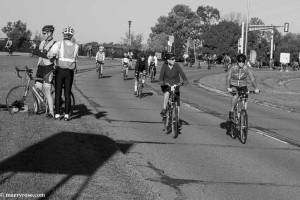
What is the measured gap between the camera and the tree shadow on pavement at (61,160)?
6.27m

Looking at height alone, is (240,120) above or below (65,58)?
below

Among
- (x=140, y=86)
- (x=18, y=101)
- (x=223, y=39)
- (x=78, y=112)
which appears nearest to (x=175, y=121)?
(x=78, y=112)

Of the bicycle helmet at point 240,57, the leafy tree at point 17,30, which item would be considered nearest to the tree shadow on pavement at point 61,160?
the bicycle helmet at point 240,57

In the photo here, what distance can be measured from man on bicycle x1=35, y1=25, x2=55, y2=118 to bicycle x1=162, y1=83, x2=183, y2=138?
269cm

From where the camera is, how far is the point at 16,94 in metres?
12.9

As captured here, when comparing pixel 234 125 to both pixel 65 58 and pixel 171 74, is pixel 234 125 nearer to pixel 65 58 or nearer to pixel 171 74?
pixel 171 74

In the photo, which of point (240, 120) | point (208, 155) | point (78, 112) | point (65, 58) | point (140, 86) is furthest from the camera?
point (140, 86)

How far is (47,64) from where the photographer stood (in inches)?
480

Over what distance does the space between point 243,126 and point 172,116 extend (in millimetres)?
1618

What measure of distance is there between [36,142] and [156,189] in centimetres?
292

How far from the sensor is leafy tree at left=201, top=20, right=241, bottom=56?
112394 millimetres

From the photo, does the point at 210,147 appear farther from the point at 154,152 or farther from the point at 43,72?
the point at 43,72

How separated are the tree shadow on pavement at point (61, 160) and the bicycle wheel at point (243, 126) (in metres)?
2.62

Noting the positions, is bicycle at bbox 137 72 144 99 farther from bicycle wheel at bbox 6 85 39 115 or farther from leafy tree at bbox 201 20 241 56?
leafy tree at bbox 201 20 241 56
